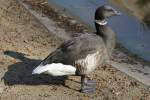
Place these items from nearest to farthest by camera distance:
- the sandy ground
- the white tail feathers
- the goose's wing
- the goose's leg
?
the white tail feathers → the goose's wing → the sandy ground → the goose's leg

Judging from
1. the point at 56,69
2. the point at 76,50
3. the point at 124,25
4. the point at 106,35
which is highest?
the point at 106,35

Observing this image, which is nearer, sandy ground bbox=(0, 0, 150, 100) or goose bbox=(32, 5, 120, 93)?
goose bbox=(32, 5, 120, 93)

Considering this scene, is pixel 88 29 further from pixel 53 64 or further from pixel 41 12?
pixel 53 64

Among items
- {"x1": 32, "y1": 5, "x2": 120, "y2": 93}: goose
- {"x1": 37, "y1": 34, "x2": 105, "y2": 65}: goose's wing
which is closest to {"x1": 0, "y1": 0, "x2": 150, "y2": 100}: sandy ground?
{"x1": 32, "y1": 5, "x2": 120, "y2": 93}: goose

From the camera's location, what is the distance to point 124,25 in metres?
14.0

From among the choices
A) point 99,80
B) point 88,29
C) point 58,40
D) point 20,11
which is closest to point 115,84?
point 99,80

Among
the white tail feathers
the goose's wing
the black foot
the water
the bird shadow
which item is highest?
the goose's wing

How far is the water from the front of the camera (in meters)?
12.4

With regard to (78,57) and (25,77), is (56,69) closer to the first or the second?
(78,57)

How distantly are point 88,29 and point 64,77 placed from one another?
428 centimetres

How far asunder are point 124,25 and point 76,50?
5.49 metres

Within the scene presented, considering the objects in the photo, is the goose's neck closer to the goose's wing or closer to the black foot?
the goose's wing

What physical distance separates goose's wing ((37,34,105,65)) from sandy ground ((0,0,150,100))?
67cm

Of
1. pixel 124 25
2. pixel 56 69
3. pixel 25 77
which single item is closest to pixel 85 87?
pixel 56 69
